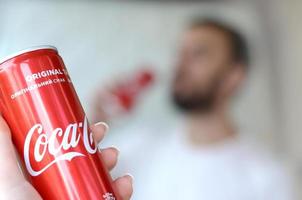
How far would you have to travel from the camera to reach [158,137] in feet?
7.12

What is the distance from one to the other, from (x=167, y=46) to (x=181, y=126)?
0.31m

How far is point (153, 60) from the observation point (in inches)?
85.7

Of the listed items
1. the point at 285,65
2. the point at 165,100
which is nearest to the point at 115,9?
the point at 165,100

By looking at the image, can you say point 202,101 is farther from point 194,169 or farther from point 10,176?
point 10,176

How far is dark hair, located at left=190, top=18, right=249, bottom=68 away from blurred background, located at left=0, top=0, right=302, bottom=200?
0.07 ft

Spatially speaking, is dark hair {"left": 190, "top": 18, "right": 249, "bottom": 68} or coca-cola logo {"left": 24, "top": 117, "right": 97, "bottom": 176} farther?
dark hair {"left": 190, "top": 18, "right": 249, "bottom": 68}

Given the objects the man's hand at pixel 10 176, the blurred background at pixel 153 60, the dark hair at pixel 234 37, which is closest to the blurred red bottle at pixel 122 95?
the blurred background at pixel 153 60

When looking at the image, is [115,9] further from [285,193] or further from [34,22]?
[285,193]

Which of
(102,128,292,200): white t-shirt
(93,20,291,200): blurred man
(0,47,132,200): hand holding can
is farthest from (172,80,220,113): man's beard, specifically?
(0,47,132,200): hand holding can

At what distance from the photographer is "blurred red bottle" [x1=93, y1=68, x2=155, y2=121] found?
2.12 metres

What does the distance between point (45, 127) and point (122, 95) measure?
1.50 m

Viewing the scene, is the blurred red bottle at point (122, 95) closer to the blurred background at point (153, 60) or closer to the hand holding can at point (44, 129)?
the blurred background at point (153, 60)

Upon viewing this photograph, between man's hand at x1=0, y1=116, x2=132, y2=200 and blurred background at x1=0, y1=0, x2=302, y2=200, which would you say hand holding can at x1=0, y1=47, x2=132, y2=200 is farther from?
blurred background at x1=0, y1=0, x2=302, y2=200

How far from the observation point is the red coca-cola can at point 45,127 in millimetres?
646
